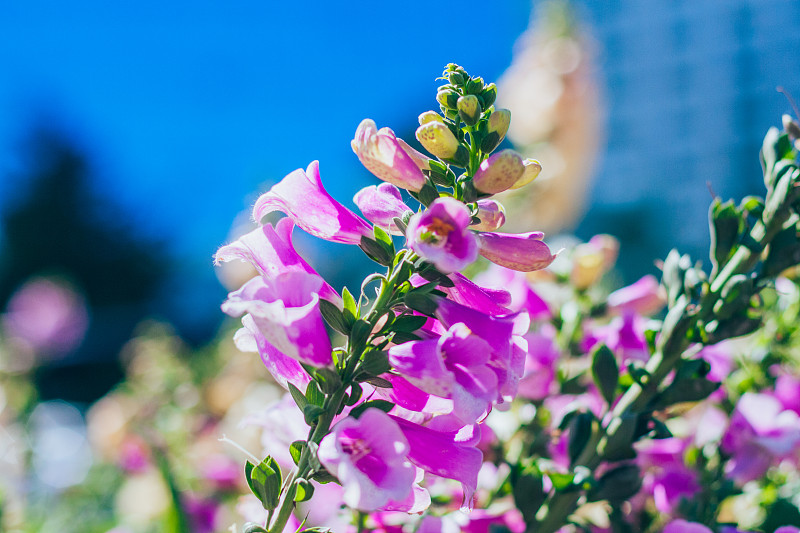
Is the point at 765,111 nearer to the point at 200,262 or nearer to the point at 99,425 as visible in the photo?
the point at 200,262

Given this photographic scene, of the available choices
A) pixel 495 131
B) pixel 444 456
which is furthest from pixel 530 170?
pixel 444 456

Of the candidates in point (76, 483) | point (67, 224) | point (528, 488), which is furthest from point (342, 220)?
point (67, 224)

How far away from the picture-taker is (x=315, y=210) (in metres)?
0.29

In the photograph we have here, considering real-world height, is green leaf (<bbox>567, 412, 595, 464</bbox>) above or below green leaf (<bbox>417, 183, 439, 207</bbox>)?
below

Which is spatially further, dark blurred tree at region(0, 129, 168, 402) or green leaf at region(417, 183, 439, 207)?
dark blurred tree at region(0, 129, 168, 402)

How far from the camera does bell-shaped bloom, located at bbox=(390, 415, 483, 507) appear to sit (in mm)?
265

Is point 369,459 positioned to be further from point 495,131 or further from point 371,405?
point 495,131

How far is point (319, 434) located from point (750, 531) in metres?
0.29

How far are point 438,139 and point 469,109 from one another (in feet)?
0.06

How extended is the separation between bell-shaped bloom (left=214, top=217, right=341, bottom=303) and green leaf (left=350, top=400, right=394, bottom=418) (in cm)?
4

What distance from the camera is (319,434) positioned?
0.81ft

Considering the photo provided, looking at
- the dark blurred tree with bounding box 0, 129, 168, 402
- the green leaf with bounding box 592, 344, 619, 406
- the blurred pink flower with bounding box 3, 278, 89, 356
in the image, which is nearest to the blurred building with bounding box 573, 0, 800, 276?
the dark blurred tree with bounding box 0, 129, 168, 402

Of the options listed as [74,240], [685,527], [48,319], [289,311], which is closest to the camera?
[289,311]

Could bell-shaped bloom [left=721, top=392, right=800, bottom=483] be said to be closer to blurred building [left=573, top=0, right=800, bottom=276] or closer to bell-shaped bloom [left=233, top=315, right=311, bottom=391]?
bell-shaped bloom [left=233, top=315, right=311, bottom=391]
